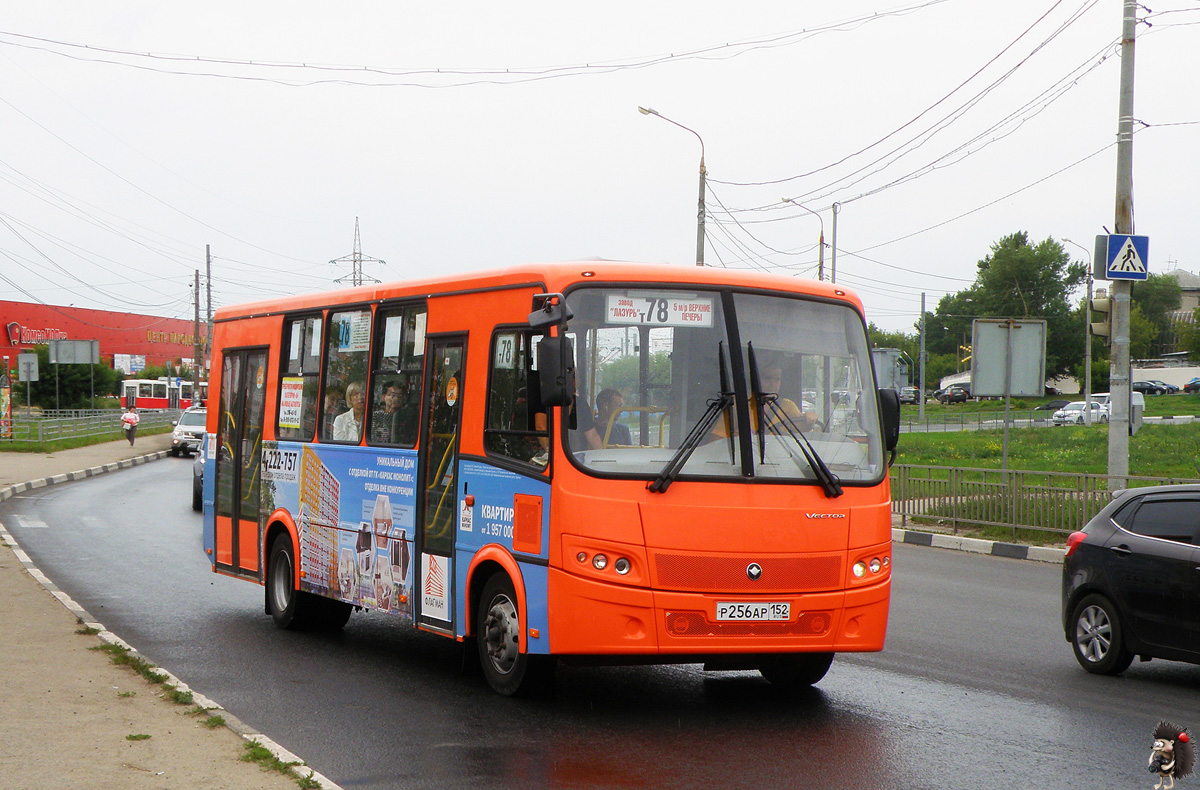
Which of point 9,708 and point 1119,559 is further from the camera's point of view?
point 1119,559

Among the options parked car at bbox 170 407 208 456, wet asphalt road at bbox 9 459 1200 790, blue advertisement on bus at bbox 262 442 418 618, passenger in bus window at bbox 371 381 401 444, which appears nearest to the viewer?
wet asphalt road at bbox 9 459 1200 790

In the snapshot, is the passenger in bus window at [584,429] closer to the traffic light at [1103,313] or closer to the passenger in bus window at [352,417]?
the passenger in bus window at [352,417]

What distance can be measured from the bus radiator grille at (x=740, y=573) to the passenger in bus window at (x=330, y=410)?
3891 millimetres

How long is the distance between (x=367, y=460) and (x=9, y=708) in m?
3.16

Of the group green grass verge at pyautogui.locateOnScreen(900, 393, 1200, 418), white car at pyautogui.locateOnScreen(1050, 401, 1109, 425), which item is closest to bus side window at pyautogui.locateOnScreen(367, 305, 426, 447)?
green grass verge at pyautogui.locateOnScreen(900, 393, 1200, 418)

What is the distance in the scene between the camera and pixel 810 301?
811cm

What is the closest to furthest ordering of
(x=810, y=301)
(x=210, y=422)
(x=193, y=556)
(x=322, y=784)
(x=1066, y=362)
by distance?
(x=322, y=784), (x=810, y=301), (x=210, y=422), (x=193, y=556), (x=1066, y=362)

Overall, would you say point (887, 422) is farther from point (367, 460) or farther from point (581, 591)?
point (367, 460)

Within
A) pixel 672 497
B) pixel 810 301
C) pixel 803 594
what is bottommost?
pixel 803 594

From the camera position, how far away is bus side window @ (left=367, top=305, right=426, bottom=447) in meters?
9.16

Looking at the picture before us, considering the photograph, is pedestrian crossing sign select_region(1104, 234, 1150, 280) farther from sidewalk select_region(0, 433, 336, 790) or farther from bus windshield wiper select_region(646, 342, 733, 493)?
sidewalk select_region(0, 433, 336, 790)

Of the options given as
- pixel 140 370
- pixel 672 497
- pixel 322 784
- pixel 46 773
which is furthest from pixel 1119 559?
pixel 140 370

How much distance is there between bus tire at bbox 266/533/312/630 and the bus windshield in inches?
175

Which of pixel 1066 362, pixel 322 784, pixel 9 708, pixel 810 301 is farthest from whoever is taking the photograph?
pixel 1066 362
